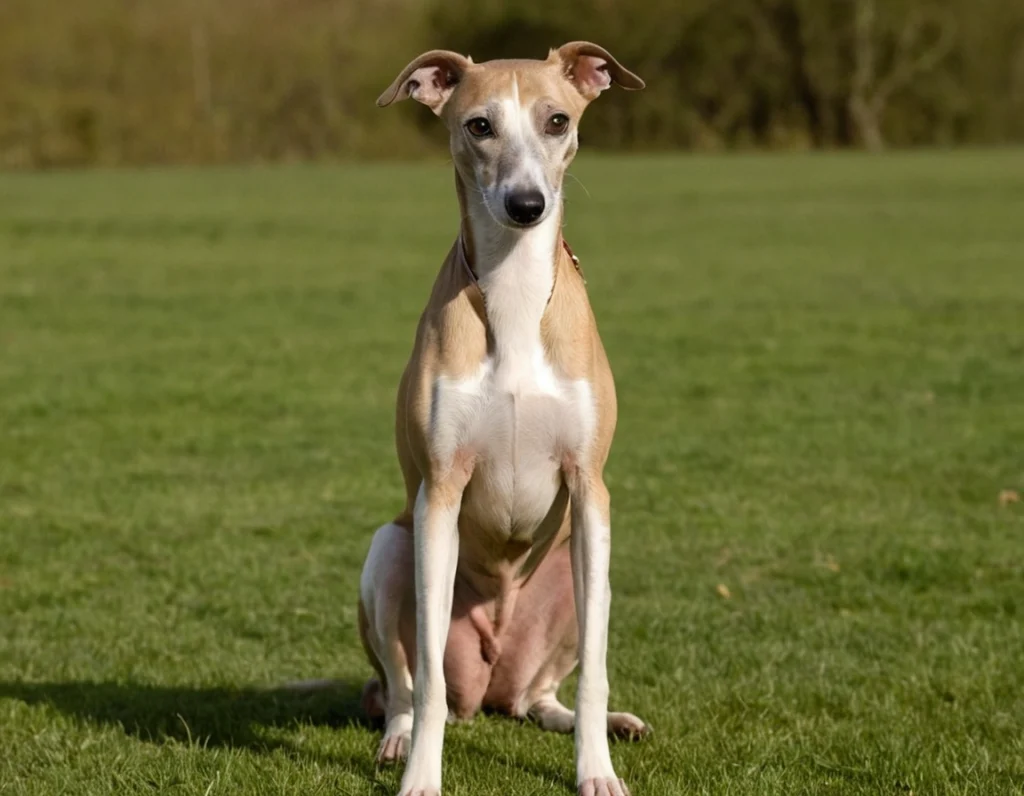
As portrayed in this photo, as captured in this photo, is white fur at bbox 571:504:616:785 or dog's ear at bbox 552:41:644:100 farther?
dog's ear at bbox 552:41:644:100

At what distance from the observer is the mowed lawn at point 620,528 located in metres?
5.10

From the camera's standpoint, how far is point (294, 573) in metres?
7.54

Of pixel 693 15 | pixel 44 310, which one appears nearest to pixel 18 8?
pixel 693 15

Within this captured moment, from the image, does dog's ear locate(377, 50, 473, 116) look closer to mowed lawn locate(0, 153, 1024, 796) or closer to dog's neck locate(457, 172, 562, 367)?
dog's neck locate(457, 172, 562, 367)

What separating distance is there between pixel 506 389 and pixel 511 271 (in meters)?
0.37

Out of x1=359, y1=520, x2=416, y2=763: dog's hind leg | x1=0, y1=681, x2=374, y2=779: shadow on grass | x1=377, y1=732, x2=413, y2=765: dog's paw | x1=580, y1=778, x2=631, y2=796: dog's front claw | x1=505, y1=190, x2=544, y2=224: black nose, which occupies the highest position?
x1=505, y1=190, x2=544, y2=224: black nose

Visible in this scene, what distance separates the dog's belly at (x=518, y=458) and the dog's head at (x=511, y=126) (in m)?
0.54

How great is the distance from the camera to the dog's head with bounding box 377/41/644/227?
4.44 m

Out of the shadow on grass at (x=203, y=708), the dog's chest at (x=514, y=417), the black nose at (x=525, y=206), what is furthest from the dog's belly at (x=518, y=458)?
the shadow on grass at (x=203, y=708)

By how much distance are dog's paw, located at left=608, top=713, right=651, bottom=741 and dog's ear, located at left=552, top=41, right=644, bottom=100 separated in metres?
2.05

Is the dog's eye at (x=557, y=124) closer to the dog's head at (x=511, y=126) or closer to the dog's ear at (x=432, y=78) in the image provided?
the dog's head at (x=511, y=126)

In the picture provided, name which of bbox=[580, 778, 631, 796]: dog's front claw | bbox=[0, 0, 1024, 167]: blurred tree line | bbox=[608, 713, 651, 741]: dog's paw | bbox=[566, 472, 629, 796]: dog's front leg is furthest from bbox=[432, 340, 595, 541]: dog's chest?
bbox=[0, 0, 1024, 167]: blurred tree line

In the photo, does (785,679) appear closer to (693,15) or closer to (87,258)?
(87,258)

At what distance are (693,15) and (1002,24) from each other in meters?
12.7
